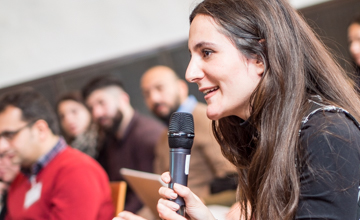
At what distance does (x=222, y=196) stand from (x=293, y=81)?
4.72 ft

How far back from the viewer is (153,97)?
356cm

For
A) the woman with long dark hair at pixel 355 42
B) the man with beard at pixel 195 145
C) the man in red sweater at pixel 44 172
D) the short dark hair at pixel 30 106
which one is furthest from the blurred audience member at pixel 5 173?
the woman with long dark hair at pixel 355 42

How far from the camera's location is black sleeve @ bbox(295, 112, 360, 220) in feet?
2.77

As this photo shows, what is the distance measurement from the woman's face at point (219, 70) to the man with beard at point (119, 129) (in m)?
2.35

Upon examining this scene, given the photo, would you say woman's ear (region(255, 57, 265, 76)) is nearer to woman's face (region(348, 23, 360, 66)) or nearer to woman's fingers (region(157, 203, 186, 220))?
woman's fingers (region(157, 203, 186, 220))

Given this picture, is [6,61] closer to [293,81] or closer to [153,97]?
[153,97]

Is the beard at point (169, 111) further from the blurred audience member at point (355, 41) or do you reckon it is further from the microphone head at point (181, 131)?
the microphone head at point (181, 131)

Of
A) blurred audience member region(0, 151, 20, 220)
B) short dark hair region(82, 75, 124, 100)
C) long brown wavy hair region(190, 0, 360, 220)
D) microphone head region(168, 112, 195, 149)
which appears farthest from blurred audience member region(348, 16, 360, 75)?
short dark hair region(82, 75, 124, 100)

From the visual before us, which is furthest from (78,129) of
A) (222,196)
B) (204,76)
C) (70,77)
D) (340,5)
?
(204,76)

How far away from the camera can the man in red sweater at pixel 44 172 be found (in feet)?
6.18

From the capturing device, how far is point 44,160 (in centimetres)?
215

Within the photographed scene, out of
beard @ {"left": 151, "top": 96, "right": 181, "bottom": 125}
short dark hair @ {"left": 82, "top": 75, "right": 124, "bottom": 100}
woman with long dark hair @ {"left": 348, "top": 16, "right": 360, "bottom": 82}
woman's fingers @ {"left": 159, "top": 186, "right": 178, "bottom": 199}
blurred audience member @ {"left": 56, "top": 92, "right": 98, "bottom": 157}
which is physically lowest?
blurred audience member @ {"left": 56, "top": 92, "right": 98, "bottom": 157}

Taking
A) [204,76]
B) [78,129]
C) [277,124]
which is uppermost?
[204,76]

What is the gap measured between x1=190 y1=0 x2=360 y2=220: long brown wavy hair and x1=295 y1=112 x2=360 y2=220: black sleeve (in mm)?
34
